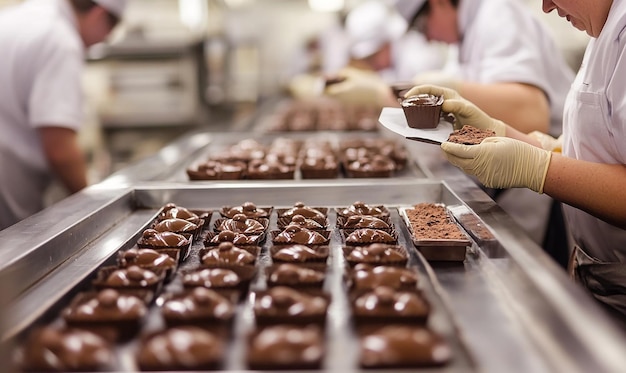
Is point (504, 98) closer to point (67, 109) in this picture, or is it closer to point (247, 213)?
point (247, 213)

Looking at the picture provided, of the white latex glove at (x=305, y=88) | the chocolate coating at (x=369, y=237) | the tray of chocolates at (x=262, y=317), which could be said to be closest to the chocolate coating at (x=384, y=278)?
the tray of chocolates at (x=262, y=317)

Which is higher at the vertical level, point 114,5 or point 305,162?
point 114,5

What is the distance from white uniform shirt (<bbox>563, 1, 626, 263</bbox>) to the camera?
1.54 meters

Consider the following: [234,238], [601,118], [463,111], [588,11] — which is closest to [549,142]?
[463,111]

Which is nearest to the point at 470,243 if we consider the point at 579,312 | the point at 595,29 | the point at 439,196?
the point at 579,312

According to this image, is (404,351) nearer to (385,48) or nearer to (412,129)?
(412,129)

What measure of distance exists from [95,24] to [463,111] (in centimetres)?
210

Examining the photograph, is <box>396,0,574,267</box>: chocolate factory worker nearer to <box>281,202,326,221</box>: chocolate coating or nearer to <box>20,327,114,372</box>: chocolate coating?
<box>281,202,326,221</box>: chocolate coating

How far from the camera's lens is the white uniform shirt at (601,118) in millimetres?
1543

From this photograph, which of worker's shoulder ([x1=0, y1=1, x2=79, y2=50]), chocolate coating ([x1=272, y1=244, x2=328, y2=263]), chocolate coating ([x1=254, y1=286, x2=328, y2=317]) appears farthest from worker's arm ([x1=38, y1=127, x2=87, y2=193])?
chocolate coating ([x1=254, y1=286, x2=328, y2=317])

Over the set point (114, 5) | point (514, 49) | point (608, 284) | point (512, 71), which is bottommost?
point (608, 284)

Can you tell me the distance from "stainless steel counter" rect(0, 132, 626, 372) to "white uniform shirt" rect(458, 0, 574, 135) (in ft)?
2.14

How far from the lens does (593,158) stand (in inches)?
67.6

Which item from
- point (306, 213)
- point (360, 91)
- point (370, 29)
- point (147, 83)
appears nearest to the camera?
point (306, 213)
